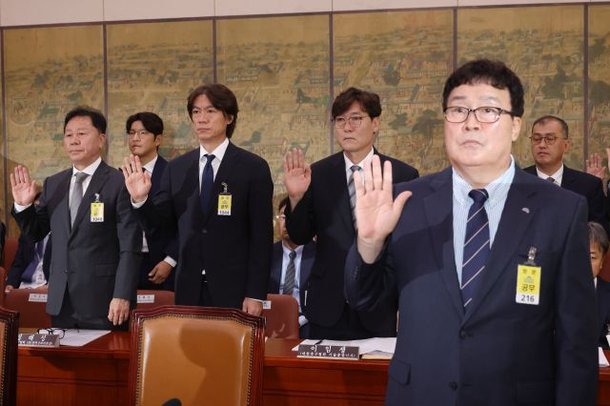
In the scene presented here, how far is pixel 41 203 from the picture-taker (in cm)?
352

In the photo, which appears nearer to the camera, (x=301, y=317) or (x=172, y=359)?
(x=172, y=359)

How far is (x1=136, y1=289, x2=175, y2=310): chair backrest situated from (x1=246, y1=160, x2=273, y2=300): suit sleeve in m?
0.43

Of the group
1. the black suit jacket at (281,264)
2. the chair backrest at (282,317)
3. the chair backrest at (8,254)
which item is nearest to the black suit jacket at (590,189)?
the black suit jacket at (281,264)

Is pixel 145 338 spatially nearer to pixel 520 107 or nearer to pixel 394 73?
pixel 520 107

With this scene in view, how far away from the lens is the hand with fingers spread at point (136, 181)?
315 centimetres

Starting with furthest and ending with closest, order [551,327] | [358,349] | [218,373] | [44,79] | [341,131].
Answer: [44,79]
[341,131]
[358,349]
[218,373]
[551,327]

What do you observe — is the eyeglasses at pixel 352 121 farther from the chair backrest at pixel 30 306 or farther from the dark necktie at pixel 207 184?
the chair backrest at pixel 30 306

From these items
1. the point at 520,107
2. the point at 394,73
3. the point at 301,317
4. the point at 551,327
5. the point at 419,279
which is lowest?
the point at 301,317

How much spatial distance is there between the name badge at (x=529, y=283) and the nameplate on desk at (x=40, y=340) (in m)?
1.77

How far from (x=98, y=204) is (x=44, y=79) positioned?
3115 mm

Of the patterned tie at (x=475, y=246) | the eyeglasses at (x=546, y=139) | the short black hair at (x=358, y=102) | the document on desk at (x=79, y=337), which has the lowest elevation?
the document on desk at (x=79, y=337)

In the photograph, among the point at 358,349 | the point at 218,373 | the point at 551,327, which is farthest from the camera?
the point at 358,349

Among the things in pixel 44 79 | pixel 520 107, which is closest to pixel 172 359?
pixel 520 107

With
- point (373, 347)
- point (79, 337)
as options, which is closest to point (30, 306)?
point (79, 337)
